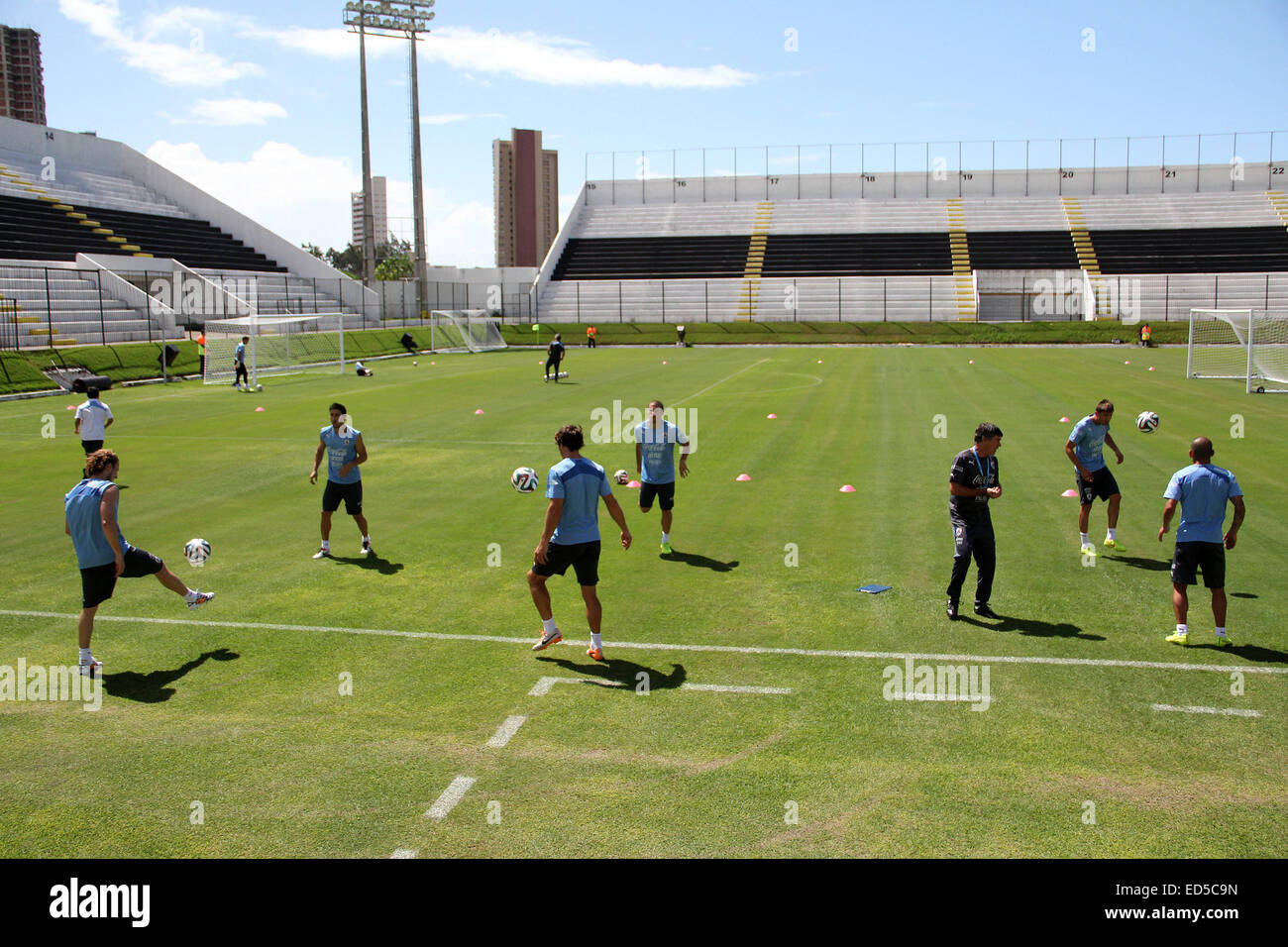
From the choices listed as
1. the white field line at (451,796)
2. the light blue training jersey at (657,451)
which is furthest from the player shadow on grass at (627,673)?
the light blue training jersey at (657,451)

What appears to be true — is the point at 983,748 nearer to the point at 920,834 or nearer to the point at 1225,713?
the point at 920,834

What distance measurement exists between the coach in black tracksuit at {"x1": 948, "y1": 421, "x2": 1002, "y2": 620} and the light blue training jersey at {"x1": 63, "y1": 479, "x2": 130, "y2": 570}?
789 centimetres

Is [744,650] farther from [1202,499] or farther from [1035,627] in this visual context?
[1202,499]

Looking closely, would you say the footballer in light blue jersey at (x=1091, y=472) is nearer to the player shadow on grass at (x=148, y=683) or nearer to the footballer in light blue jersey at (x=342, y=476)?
the footballer in light blue jersey at (x=342, y=476)

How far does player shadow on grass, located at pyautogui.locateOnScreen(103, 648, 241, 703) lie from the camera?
8.30m

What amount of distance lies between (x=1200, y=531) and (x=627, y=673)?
5407mm

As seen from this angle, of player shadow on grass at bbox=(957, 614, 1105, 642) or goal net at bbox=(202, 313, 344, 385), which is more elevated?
goal net at bbox=(202, 313, 344, 385)

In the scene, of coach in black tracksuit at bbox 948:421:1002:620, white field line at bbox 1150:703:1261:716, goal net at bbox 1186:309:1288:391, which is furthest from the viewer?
goal net at bbox 1186:309:1288:391

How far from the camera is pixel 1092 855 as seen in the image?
5699 mm

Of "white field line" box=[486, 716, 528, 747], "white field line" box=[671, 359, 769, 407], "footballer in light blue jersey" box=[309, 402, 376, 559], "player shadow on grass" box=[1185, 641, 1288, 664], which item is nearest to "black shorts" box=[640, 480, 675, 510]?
"footballer in light blue jersey" box=[309, 402, 376, 559]

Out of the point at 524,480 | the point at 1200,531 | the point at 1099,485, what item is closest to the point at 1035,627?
the point at 1200,531

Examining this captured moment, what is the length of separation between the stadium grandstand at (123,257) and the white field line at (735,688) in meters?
39.3

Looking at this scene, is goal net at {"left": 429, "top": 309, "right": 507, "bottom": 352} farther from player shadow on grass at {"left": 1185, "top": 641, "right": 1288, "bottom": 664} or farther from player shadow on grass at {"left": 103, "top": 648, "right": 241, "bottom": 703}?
player shadow on grass at {"left": 1185, "top": 641, "right": 1288, "bottom": 664}

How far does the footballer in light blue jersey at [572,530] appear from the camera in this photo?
348 inches
